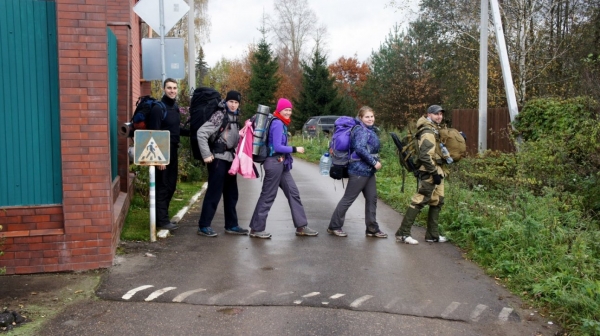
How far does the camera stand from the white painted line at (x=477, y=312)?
5.14 meters

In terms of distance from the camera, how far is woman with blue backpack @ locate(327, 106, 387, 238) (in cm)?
800

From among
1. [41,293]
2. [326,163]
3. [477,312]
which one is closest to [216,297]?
[41,293]

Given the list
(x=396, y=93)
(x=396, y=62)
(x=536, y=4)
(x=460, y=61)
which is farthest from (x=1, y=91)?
(x=396, y=62)

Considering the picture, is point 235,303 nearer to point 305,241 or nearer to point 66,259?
point 66,259

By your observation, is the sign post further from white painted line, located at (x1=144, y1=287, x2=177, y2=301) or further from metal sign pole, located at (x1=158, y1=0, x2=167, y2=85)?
white painted line, located at (x1=144, y1=287, x2=177, y2=301)

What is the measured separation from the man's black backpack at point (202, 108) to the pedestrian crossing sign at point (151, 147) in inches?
20.9

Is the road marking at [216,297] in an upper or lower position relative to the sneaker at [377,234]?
lower

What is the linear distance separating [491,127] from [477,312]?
44.0ft

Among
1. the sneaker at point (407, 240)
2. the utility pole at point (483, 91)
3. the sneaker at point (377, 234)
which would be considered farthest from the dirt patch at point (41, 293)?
the utility pole at point (483, 91)

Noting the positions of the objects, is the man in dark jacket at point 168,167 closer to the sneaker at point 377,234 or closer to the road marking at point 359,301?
the sneaker at point 377,234

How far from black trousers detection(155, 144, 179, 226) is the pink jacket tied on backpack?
87 cm

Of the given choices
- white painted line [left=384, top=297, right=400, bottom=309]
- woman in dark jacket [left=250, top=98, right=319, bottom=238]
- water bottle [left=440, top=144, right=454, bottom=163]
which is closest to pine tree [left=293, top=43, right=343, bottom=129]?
woman in dark jacket [left=250, top=98, right=319, bottom=238]

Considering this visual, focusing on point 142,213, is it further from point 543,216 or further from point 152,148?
point 543,216

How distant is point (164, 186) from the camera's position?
8.21 metres
